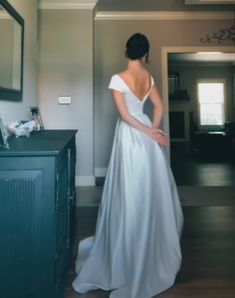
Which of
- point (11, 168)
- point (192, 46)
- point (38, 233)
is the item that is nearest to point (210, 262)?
point (38, 233)

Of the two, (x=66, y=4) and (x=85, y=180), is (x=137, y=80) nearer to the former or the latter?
(x=85, y=180)

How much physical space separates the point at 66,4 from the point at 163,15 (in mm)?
1542

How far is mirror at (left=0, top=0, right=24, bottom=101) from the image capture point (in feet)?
7.26

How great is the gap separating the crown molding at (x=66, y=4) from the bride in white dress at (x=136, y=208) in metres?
2.91

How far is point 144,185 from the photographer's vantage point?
5.88 ft

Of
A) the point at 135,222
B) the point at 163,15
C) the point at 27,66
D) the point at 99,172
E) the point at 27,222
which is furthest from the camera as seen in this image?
the point at 99,172

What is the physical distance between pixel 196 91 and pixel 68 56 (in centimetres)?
741

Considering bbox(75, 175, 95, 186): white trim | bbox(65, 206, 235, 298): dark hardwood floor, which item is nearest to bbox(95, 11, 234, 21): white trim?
bbox(75, 175, 95, 186): white trim

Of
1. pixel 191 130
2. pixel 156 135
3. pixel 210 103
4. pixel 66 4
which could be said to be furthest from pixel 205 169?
pixel 210 103

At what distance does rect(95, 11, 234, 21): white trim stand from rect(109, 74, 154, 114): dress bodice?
344 centimetres

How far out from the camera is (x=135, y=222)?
1776mm

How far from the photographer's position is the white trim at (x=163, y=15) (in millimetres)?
4863

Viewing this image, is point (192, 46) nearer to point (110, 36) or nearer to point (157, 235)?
point (110, 36)

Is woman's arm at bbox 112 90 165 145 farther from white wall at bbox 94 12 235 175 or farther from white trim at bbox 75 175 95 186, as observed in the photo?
white wall at bbox 94 12 235 175
